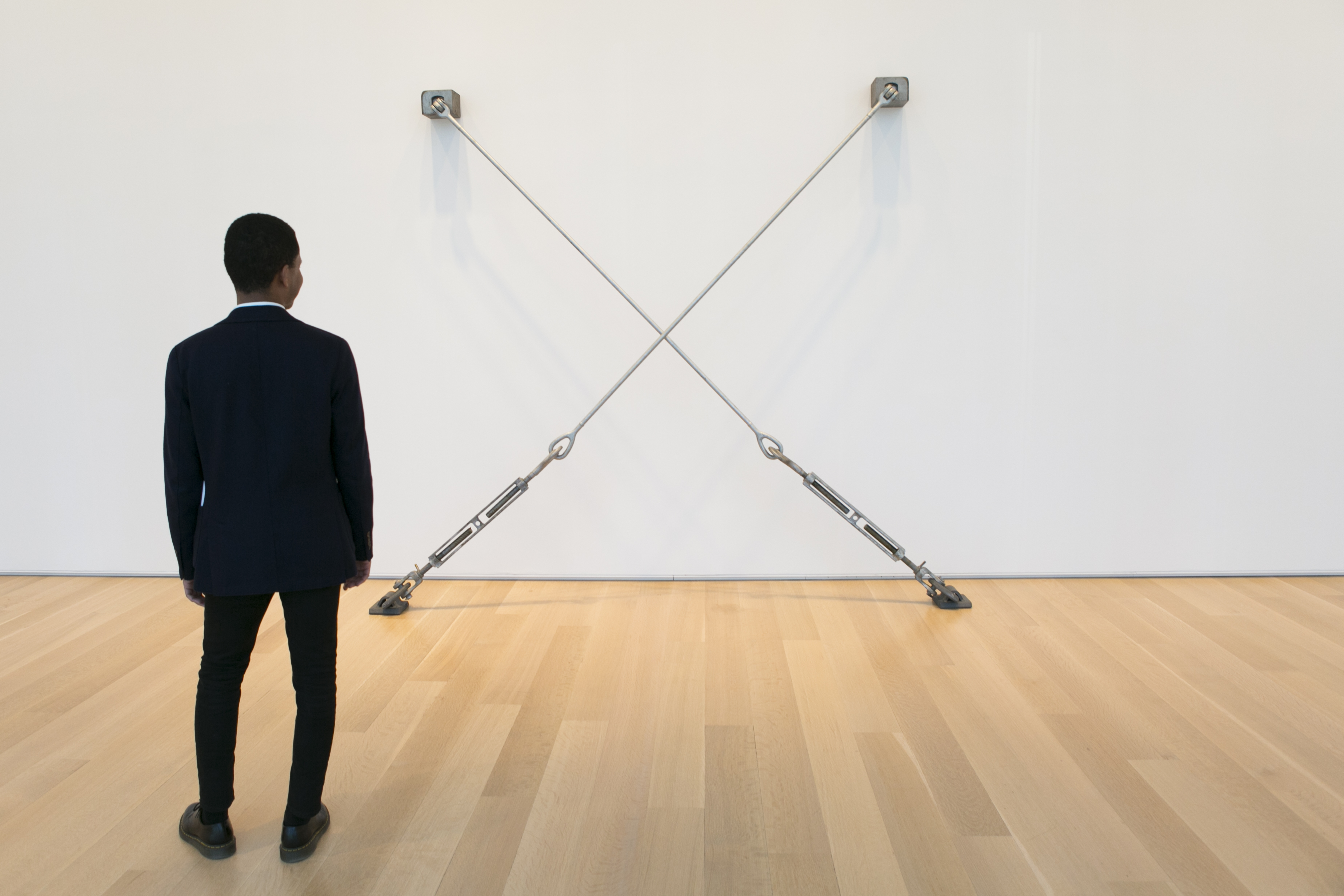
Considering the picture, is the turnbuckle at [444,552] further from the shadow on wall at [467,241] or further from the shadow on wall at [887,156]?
the shadow on wall at [887,156]

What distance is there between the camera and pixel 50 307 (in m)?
3.37

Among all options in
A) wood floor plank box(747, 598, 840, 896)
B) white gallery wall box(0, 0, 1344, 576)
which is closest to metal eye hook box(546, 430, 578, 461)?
white gallery wall box(0, 0, 1344, 576)

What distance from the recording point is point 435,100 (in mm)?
3076

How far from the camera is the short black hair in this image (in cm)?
153

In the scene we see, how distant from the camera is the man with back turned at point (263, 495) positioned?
1.53 meters

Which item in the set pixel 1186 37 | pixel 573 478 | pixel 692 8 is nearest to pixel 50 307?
pixel 573 478

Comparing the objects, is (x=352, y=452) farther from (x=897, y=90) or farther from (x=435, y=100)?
(x=897, y=90)

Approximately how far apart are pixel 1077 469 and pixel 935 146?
4.14 ft

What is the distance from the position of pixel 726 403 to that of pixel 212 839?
2018 mm

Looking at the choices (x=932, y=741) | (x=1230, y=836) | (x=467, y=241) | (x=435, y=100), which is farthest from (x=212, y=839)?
(x=435, y=100)

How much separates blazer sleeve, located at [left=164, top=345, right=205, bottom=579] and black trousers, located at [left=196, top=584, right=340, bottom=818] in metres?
0.10

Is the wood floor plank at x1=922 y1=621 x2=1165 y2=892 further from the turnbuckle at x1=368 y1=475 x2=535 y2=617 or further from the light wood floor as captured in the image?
the turnbuckle at x1=368 y1=475 x2=535 y2=617

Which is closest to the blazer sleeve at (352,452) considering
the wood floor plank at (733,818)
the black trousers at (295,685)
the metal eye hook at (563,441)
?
the black trousers at (295,685)

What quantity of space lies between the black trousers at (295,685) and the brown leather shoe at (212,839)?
34mm
